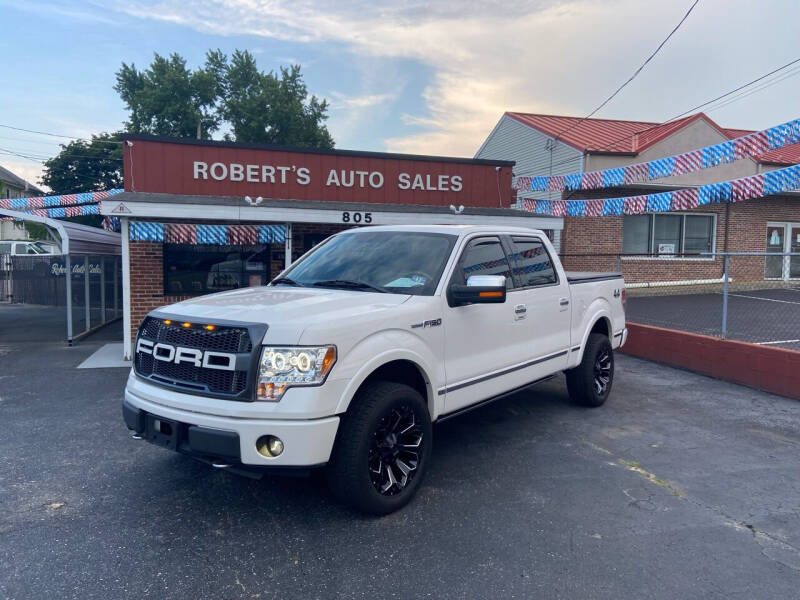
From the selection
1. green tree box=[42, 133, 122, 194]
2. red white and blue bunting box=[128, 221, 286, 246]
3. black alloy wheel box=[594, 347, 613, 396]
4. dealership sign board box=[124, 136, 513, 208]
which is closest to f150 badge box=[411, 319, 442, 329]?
black alloy wheel box=[594, 347, 613, 396]

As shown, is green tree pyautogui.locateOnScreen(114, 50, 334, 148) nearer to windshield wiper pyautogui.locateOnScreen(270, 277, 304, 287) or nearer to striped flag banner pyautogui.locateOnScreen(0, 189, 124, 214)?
striped flag banner pyautogui.locateOnScreen(0, 189, 124, 214)

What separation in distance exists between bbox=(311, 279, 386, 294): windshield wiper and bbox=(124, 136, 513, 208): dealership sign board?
289 inches

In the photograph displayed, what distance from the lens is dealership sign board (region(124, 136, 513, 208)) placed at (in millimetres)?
10773

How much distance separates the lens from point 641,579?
3129 mm

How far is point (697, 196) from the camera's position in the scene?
1081 cm

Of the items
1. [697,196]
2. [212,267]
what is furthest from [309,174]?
[697,196]

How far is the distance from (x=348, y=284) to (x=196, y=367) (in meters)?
1.35

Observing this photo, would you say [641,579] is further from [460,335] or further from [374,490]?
[460,335]

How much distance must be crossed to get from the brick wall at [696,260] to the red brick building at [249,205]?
19.1 feet

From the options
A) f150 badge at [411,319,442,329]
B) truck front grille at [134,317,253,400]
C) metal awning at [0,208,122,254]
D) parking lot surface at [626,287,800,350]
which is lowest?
parking lot surface at [626,287,800,350]

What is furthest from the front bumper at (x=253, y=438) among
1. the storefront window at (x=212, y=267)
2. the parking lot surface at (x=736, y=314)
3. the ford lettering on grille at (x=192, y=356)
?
the storefront window at (x=212, y=267)

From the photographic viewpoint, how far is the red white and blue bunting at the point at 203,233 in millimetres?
9438

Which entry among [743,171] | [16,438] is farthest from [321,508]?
[743,171]

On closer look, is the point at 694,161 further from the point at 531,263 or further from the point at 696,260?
the point at 696,260
